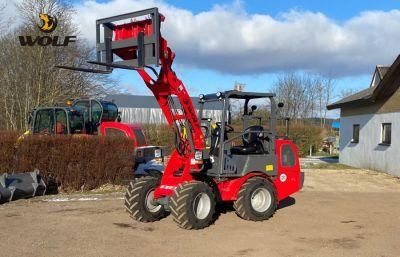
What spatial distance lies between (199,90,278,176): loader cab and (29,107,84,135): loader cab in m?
6.34

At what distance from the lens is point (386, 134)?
1922 cm

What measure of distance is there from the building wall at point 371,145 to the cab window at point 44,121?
1211cm

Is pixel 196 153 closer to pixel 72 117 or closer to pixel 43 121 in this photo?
pixel 72 117

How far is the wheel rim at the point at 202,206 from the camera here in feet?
27.3

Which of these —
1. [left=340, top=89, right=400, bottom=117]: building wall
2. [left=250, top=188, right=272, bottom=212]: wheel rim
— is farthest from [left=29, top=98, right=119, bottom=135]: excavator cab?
[left=340, top=89, right=400, bottom=117]: building wall

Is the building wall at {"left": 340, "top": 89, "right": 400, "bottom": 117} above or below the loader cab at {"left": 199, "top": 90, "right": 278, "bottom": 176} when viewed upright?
above

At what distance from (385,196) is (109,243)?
8.62 meters

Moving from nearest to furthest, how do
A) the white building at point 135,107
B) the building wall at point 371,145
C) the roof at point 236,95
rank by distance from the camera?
the roof at point 236,95 < the building wall at point 371,145 < the white building at point 135,107

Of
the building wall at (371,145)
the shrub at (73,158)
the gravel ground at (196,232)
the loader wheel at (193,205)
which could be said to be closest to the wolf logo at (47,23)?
the shrub at (73,158)

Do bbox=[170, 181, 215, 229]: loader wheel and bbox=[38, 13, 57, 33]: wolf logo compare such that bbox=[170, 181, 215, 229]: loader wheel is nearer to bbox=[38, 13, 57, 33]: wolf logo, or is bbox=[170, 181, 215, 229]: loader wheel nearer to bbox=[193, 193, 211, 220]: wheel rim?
bbox=[193, 193, 211, 220]: wheel rim

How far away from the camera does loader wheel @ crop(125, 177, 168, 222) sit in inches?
348

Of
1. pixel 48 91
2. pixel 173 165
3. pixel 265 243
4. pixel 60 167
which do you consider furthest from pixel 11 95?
pixel 265 243

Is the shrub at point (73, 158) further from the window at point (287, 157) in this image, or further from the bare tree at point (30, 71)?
the bare tree at point (30, 71)

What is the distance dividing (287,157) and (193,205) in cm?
282
